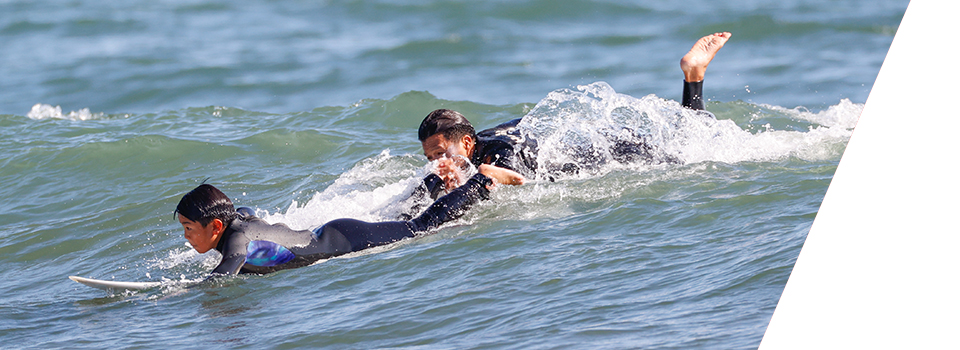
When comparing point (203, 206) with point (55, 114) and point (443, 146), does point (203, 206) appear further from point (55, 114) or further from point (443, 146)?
point (55, 114)

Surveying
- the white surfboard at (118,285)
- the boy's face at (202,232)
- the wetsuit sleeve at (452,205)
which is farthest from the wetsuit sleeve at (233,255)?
the wetsuit sleeve at (452,205)

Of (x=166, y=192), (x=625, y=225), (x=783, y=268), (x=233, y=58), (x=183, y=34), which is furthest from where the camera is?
(x=183, y=34)

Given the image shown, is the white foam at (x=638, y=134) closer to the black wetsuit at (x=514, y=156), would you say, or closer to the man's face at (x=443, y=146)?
the black wetsuit at (x=514, y=156)

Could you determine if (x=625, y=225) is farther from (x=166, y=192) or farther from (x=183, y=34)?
(x=183, y=34)

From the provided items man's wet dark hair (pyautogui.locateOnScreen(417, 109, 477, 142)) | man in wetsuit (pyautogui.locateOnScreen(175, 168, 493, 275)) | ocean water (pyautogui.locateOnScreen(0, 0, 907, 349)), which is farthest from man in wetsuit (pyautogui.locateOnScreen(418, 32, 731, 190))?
man in wetsuit (pyautogui.locateOnScreen(175, 168, 493, 275))

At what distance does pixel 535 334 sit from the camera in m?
4.08

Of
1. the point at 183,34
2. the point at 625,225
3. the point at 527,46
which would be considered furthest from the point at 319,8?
the point at 625,225

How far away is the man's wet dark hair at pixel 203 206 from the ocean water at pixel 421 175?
43 centimetres

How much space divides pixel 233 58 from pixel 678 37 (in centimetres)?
842

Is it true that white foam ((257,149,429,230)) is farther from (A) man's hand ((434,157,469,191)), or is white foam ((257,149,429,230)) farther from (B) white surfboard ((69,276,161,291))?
(B) white surfboard ((69,276,161,291))

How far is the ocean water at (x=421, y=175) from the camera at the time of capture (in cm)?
455

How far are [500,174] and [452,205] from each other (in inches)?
17.6

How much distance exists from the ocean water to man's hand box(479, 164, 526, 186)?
228mm

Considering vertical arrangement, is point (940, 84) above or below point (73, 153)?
above
